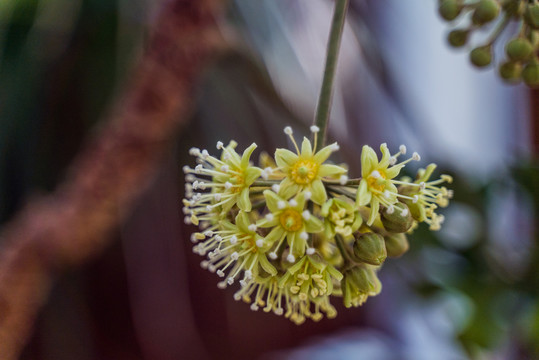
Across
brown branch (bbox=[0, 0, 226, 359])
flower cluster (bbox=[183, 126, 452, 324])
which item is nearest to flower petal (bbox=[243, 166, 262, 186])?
flower cluster (bbox=[183, 126, 452, 324])

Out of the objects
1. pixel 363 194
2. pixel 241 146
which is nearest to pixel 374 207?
pixel 363 194

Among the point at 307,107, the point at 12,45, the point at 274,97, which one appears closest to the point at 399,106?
the point at 307,107

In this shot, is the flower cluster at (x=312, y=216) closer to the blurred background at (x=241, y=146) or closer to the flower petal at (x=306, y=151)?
the flower petal at (x=306, y=151)

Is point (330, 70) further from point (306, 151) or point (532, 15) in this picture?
point (532, 15)

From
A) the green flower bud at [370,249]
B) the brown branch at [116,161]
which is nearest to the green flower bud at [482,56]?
the green flower bud at [370,249]

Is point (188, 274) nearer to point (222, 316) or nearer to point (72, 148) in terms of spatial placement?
point (222, 316)

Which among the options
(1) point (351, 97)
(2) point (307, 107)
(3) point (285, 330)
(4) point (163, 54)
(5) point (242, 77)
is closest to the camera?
(4) point (163, 54)
